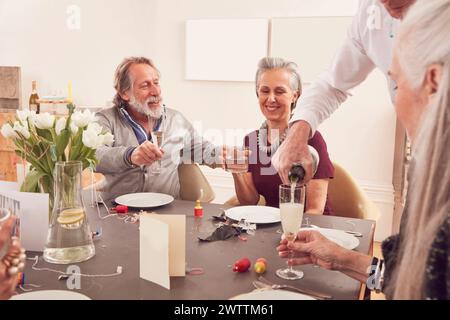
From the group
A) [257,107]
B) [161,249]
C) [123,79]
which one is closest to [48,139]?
[161,249]

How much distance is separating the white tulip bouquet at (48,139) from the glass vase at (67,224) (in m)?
0.12

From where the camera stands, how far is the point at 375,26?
2.04m

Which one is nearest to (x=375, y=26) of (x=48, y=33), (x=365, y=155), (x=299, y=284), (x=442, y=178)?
(x=299, y=284)

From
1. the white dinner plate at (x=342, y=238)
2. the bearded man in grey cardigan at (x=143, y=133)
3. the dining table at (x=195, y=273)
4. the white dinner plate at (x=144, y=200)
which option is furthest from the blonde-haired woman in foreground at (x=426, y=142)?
the bearded man in grey cardigan at (x=143, y=133)

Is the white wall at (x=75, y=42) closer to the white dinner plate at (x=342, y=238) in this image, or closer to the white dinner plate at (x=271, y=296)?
the white dinner plate at (x=342, y=238)

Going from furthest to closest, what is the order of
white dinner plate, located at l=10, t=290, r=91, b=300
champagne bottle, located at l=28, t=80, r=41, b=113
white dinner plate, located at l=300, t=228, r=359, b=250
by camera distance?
champagne bottle, located at l=28, t=80, r=41, b=113 → white dinner plate, located at l=300, t=228, r=359, b=250 → white dinner plate, located at l=10, t=290, r=91, b=300

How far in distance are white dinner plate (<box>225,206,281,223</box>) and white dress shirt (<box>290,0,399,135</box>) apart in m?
0.43

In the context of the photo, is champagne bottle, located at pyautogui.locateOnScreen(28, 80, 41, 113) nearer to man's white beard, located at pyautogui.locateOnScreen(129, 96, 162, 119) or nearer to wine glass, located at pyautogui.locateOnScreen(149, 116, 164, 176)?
man's white beard, located at pyautogui.locateOnScreen(129, 96, 162, 119)

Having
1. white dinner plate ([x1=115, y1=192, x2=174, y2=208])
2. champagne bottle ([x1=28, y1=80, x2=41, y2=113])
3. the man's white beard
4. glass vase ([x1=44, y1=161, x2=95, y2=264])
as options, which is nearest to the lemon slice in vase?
glass vase ([x1=44, y1=161, x2=95, y2=264])

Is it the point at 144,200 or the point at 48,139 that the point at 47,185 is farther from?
the point at 144,200

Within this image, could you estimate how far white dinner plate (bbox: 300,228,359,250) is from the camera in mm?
1546

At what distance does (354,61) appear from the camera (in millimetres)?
2295

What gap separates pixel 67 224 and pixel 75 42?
3679mm

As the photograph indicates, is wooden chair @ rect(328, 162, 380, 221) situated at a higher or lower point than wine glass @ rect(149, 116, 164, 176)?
lower
